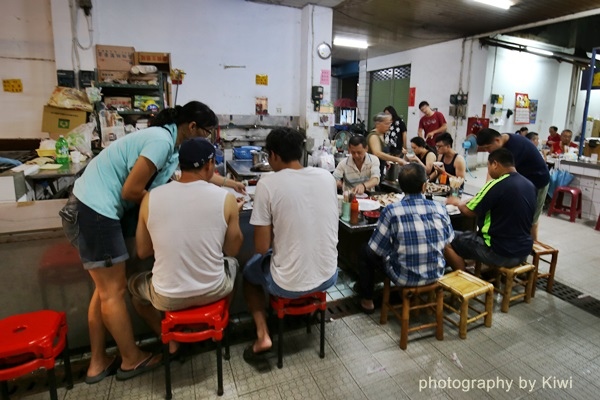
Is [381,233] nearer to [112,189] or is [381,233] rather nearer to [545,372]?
[545,372]

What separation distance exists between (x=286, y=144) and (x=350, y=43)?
305 inches

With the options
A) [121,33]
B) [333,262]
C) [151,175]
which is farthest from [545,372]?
[121,33]

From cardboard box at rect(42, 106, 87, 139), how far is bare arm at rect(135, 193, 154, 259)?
3.02 meters

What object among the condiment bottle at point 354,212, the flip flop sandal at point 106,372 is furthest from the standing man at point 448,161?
the flip flop sandal at point 106,372

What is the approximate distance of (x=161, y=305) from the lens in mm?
1811

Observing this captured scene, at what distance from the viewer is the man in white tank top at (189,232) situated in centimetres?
170

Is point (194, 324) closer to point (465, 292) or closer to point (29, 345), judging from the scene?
point (29, 345)

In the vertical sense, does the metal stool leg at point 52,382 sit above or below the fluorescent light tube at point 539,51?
below

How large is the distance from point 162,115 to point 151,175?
0.37 metres

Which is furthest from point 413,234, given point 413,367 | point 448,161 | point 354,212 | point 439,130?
point 439,130

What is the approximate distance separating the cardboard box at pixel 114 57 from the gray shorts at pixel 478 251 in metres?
4.17

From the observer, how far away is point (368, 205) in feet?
9.20

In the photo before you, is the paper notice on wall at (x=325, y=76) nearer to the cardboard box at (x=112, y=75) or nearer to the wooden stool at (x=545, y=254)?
the cardboard box at (x=112, y=75)

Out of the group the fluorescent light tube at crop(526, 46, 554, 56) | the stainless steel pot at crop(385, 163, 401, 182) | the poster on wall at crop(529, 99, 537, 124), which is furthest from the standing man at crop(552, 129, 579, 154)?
the stainless steel pot at crop(385, 163, 401, 182)
